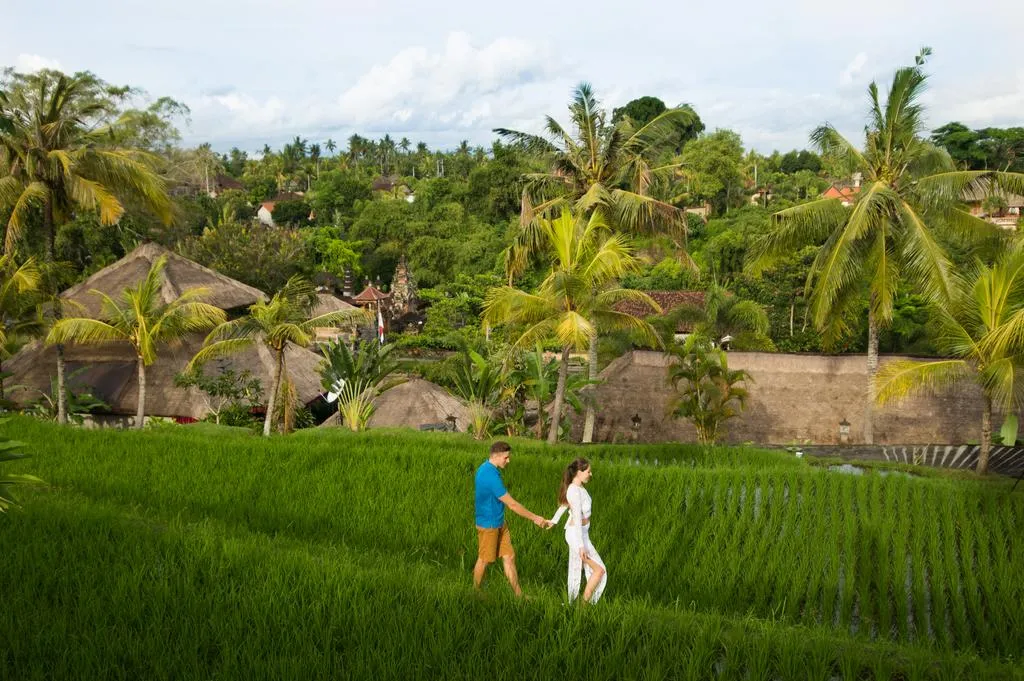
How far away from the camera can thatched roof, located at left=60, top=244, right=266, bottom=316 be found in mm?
19062

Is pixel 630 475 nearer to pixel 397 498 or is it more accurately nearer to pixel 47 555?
pixel 397 498

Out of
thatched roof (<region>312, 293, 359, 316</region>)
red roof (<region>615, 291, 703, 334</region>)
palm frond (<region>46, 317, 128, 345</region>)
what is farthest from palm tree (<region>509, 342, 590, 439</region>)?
thatched roof (<region>312, 293, 359, 316</region>)

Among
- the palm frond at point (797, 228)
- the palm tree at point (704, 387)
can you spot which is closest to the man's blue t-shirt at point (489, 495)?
the palm tree at point (704, 387)

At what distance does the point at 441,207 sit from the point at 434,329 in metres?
15.8

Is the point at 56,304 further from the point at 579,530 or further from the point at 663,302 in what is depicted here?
the point at 663,302

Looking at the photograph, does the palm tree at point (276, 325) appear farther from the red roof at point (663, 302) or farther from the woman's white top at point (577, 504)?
the red roof at point (663, 302)

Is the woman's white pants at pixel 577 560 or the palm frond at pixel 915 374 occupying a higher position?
the palm frond at pixel 915 374

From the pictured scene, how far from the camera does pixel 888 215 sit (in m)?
14.4

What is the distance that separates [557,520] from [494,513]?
50 cm

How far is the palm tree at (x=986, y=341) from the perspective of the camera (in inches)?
409

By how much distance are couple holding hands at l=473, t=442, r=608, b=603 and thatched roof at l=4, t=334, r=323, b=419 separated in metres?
10.9

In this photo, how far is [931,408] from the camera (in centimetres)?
1540

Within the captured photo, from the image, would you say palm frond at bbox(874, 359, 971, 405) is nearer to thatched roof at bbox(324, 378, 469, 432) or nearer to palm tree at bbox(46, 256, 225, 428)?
thatched roof at bbox(324, 378, 469, 432)

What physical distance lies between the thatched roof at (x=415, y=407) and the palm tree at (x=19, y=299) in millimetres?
5728
